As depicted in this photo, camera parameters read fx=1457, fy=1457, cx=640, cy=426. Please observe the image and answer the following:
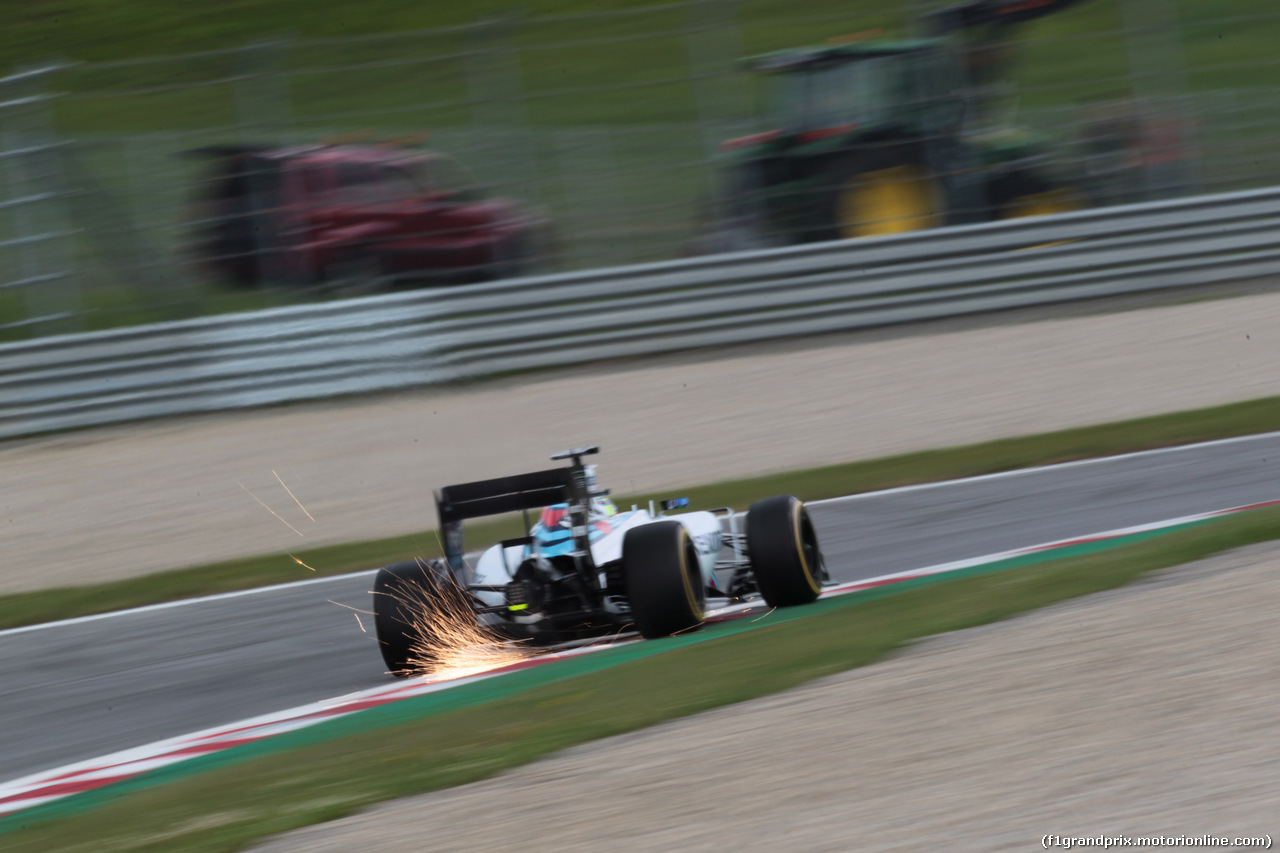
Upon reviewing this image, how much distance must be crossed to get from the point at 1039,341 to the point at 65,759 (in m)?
9.58

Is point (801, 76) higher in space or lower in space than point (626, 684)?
higher

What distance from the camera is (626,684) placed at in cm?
491

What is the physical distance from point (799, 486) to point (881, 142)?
4.57 metres

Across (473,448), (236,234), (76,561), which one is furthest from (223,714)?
(236,234)

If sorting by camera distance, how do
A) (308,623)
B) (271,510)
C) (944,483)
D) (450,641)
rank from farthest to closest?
1. (271,510)
2. (944,483)
3. (308,623)
4. (450,641)

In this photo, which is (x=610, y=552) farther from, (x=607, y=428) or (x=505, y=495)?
(x=607, y=428)

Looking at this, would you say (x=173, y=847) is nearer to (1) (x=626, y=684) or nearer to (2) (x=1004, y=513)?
(1) (x=626, y=684)

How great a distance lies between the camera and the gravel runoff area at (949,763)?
3049 mm

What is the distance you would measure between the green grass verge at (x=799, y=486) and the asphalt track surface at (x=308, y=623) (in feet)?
0.99

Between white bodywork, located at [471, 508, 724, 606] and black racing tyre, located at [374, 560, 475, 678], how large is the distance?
0.46 ft

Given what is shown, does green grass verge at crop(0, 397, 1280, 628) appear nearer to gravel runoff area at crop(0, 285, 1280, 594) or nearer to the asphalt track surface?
the asphalt track surface

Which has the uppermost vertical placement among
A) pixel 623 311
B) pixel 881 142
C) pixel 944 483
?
pixel 881 142

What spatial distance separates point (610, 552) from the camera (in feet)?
21.0

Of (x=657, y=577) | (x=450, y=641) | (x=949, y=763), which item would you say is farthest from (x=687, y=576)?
(x=949, y=763)
